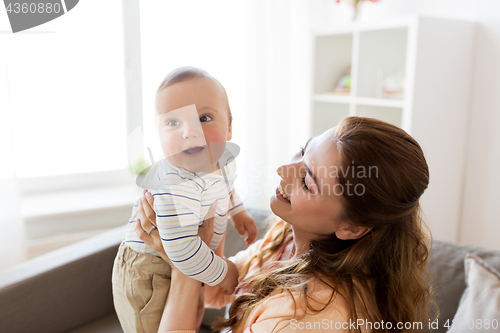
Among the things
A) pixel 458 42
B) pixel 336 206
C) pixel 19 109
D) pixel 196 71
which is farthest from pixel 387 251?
pixel 19 109

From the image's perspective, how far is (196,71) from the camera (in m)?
0.79

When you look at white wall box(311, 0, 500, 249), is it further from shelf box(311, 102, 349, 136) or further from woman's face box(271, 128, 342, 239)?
woman's face box(271, 128, 342, 239)

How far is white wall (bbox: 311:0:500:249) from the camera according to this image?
1.93 metres

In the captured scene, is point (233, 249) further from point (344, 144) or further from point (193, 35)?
point (193, 35)

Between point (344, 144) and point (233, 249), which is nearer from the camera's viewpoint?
point (344, 144)

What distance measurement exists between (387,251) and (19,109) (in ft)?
5.58

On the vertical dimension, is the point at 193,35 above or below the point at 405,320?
above

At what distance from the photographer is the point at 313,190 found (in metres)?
0.84

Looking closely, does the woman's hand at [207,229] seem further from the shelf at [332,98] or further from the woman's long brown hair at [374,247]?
the shelf at [332,98]

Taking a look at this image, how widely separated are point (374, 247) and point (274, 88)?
5.64 feet

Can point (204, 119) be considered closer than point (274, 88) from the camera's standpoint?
Yes

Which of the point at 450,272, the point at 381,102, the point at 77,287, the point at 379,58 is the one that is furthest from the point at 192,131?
the point at 379,58

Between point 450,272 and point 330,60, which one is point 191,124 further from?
point 330,60

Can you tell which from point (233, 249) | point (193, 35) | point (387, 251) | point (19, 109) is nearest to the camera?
point (387, 251)
